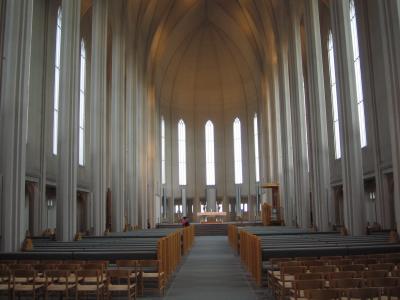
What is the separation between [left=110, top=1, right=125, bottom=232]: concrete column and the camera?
2686 cm

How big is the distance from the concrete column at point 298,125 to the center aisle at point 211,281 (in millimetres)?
10273

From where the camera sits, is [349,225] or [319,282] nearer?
[319,282]

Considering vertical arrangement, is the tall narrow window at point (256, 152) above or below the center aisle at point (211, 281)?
above

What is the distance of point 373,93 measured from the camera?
71.5 ft

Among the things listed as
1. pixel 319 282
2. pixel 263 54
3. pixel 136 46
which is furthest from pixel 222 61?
pixel 319 282

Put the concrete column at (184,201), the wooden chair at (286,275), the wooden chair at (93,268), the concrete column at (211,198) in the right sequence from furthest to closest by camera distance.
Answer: the concrete column at (211,198)
the concrete column at (184,201)
the wooden chair at (93,268)
the wooden chair at (286,275)

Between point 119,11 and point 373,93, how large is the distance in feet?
54.3

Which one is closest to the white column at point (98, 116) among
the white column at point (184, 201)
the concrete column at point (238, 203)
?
the white column at point (184, 201)

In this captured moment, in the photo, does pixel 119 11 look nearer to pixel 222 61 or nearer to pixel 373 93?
pixel 373 93

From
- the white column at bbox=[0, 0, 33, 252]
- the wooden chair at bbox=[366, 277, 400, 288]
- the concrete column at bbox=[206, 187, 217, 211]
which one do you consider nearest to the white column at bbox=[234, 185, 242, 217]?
the concrete column at bbox=[206, 187, 217, 211]

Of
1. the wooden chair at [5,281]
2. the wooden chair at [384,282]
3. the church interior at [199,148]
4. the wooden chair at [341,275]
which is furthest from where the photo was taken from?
the church interior at [199,148]

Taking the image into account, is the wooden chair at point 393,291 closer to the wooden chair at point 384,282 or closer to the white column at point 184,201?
the wooden chair at point 384,282

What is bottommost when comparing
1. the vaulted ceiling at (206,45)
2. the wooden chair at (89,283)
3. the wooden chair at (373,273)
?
the wooden chair at (89,283)

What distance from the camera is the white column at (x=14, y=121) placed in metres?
13.0
